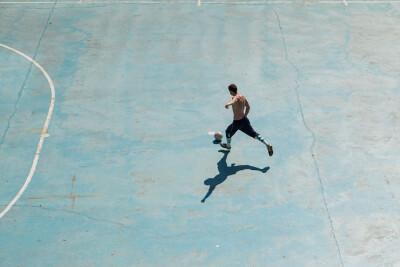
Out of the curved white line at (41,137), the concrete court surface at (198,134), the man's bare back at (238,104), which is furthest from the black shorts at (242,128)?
the curved white line at (41,137)

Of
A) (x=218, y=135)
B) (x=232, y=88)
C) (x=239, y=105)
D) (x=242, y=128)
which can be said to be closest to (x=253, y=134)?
(x=242, y=128)

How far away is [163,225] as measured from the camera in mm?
11414

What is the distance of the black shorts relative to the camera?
41.9ft

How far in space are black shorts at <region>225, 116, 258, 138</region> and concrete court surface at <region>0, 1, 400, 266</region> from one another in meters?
0.61

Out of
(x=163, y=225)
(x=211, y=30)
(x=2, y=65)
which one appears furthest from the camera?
(x=211, y=30)

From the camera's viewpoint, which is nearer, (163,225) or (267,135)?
(163,225)

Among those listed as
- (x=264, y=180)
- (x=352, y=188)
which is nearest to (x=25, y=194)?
(x=264, y=180)

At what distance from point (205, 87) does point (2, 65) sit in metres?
6.33

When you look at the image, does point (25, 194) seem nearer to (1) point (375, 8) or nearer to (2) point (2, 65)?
(2) point (2, 65)

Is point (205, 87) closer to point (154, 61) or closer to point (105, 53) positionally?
point (154, 61)

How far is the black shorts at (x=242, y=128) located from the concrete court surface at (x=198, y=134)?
605 millimetres

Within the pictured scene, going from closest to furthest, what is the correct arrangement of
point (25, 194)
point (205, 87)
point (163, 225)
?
point (163, 225) < point (25, 194) < point (205, 87)

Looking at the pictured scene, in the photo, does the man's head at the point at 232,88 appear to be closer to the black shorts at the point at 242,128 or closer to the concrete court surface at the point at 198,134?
the black shorts at the point at 242,128

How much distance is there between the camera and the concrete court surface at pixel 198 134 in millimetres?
11102
